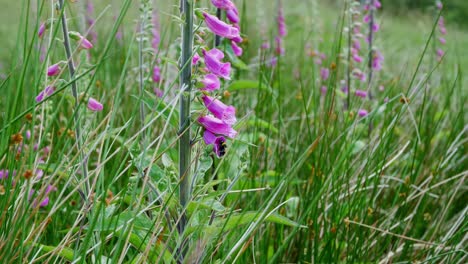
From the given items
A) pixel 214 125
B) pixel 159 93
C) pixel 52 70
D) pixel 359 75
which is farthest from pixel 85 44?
pixel 359 75

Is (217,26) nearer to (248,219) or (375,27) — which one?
(248,219)

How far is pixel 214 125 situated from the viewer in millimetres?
1727

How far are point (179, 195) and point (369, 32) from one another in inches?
105

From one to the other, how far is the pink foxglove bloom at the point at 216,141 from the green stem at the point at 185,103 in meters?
0.06

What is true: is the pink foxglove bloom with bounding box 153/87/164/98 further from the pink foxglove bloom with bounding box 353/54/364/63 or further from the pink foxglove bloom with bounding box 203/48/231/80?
the pink foxglove bloom with bounding box 353/54/364/63

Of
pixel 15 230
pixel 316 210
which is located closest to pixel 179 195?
pixel 15 230

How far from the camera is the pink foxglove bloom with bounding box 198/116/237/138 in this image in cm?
172

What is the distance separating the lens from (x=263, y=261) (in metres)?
2.15

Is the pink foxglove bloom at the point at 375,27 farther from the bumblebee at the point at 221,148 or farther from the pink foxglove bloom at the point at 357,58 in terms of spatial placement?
the bumblebee at the point at 221,148

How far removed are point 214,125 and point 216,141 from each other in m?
0.07

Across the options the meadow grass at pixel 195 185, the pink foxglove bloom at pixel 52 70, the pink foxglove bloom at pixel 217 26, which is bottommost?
the meadow grass at pixel 195 185

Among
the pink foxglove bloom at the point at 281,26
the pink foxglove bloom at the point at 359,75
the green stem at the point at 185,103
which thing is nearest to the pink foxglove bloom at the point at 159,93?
the green stem at the point at 185,103

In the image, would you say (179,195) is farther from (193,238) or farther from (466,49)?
(466,49)

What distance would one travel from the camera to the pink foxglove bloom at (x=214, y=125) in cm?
172
